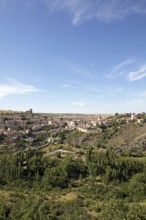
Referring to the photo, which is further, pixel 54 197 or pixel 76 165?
pixel 76 165

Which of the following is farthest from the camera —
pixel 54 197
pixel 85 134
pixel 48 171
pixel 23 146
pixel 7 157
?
pixel 85 134

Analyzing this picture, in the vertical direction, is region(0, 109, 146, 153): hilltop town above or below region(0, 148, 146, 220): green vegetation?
above

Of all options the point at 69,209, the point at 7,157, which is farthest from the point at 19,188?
the point at 69,209

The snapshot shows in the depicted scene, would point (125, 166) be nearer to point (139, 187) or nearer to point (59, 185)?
point (139, 187)

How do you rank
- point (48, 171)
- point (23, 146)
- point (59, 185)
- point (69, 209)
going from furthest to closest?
point (23, 146)
point (48, 171)
point (59, 185)
point (69, 209)

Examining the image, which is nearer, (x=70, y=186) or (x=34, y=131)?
(x=70, y=186)

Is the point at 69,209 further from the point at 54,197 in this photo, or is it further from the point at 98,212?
the point at 54,197

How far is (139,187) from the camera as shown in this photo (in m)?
31.1

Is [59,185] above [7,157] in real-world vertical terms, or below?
below

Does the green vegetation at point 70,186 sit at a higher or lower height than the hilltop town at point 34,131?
lower

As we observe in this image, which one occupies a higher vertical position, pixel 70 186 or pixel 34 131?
pixel 34 131

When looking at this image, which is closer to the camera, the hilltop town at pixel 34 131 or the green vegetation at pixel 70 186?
the green vegetation at pixel 70 186

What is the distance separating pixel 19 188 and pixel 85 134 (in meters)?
42.6

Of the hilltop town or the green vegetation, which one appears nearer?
the green vegetation
